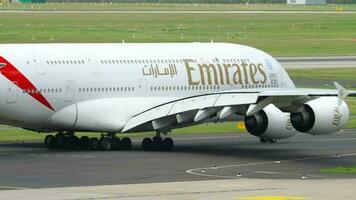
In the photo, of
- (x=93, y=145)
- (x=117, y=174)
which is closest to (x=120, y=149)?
(x=93, y=145)

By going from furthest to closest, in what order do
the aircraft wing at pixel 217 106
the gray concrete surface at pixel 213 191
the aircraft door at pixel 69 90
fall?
the aircraft door at pixel 69 90
the aircraft wing at pixel 217 106
the gray concrete surface at pixel 213 191

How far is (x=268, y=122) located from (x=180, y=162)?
5014mm

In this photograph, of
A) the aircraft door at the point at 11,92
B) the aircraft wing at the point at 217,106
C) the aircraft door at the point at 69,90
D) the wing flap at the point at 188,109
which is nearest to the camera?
the aircraft wing at the point at 217,106

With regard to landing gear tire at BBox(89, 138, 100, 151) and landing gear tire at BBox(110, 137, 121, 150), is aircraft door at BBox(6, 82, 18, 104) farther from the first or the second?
landing gear tire at BBox(110, 137, 121, 150)

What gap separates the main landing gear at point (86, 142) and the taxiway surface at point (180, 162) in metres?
0.58

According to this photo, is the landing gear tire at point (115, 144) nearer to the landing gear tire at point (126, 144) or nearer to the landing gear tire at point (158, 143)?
the landing gear tire at point (126, 144)

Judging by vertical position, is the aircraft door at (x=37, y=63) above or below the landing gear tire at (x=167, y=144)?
above

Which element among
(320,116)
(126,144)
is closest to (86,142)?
(126,144)

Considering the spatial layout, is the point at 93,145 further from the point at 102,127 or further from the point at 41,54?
the point at 41,54

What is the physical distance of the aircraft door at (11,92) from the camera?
154 feet

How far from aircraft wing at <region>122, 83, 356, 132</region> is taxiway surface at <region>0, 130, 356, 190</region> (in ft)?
3.94

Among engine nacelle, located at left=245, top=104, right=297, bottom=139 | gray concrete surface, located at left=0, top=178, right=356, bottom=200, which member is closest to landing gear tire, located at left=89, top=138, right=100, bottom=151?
engine nacelle, located at left=245, top=104, right=297, bottom=139

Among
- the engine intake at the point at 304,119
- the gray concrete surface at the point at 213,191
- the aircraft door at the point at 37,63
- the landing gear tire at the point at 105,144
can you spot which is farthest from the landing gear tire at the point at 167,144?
the gray concrete surface at the point at 213,191

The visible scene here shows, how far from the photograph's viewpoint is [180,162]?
45.4 metres
